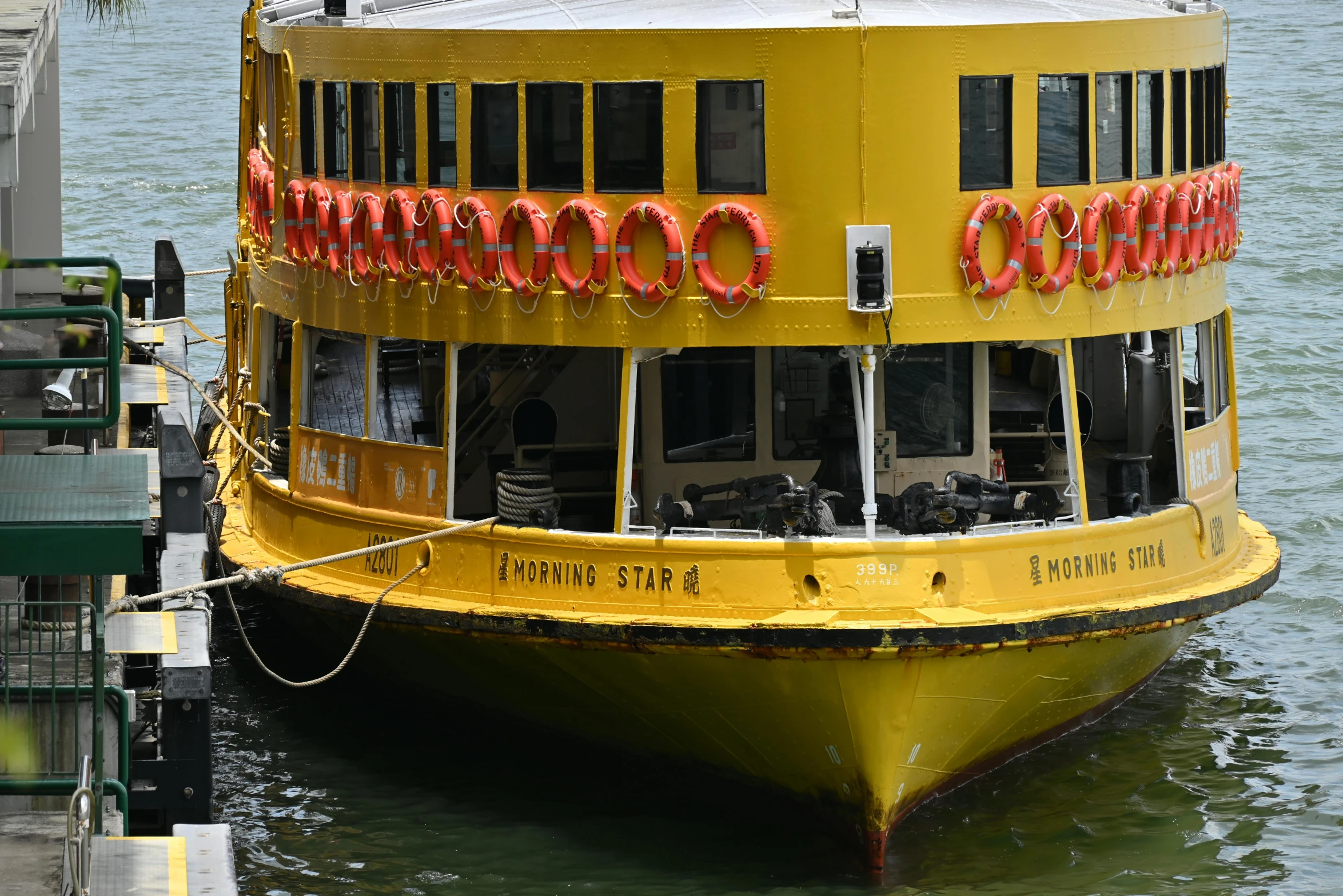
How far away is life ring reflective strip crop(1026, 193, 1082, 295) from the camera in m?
14.4

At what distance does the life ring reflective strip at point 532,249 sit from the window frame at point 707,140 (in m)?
1.12

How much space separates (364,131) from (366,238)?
0.81 meters

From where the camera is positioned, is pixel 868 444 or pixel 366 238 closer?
pixel 868 444

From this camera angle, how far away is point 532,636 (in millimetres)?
14453

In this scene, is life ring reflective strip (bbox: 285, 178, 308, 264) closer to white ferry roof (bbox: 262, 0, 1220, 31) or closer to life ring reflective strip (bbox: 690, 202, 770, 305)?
white ferry roof (bbox: 262, 0, 1220, 31)

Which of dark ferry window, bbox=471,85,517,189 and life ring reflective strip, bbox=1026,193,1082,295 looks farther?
dark ferry window, bbox=471,85,517,189

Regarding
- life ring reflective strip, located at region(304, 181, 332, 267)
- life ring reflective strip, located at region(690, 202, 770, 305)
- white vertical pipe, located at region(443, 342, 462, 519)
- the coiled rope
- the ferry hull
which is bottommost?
the ferry hull

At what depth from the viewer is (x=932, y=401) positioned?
1582cm

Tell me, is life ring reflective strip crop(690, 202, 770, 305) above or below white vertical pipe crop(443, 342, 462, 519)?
above

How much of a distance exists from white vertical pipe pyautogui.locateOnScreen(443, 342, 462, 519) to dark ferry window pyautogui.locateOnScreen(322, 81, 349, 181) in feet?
6.01

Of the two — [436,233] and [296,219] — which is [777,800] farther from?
[296,219]

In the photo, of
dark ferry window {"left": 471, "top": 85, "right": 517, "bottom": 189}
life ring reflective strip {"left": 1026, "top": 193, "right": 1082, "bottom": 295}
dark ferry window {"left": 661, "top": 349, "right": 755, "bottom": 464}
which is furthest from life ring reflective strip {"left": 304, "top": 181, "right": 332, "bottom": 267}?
life ring reflective strip {"left": 1026, "top": 193, "right": 1082, "bottom": 295}

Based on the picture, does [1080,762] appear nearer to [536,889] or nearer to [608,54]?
[536,889]

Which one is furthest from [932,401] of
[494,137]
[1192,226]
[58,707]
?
[58,707]
